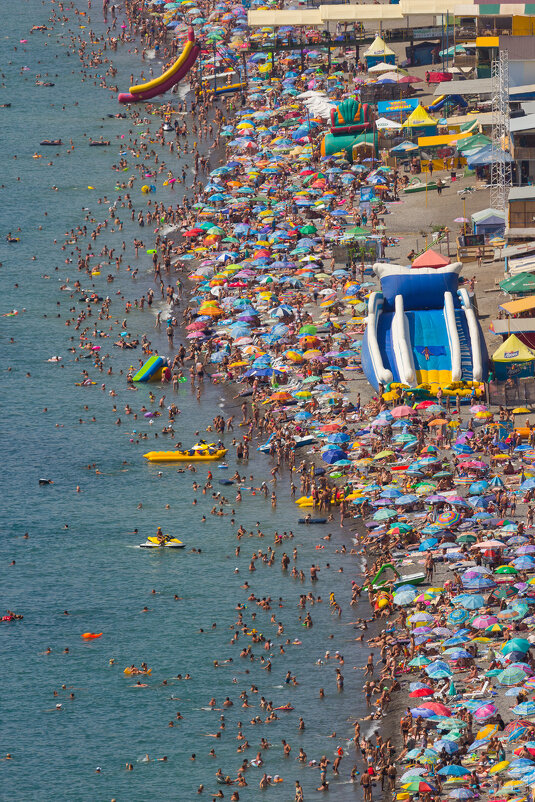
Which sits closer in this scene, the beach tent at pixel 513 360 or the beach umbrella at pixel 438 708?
the beach umbrella at pixel 438 708

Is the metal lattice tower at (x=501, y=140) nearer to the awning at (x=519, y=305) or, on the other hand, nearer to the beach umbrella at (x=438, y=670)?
the awning at (x=519, y=305)

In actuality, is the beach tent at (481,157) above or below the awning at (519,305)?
above

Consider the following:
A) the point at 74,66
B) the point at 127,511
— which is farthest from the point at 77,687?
the point at 74,66

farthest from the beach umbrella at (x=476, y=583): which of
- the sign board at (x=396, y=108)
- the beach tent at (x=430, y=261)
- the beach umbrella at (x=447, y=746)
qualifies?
the sign board at (x=396, y=108)

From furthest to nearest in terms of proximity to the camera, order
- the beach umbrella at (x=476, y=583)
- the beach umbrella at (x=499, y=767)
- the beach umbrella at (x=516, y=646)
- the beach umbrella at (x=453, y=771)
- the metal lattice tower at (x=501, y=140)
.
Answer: the metal lattice tower at (x=501, y=140)
the beach umbrella at (x=476, y=583)
the beach umbrella at (x=516, y=646)
the beach umbrella at (x=453, y=771)
the beach umbrella at (x=499, y=767)

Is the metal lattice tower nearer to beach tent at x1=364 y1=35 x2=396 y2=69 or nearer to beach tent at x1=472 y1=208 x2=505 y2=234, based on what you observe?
beach tent at x1=472 y1=208 x2=505 y2=234

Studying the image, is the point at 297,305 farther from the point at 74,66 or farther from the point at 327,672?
the point at 74,66

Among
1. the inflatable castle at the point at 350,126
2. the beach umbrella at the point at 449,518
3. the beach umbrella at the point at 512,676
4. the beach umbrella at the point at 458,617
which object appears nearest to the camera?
the beach umbrella at the point at 512,676
